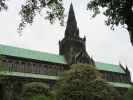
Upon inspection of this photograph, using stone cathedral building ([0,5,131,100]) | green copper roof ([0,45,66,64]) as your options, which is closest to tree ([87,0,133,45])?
stone cathedral building ([0,5,131,100])

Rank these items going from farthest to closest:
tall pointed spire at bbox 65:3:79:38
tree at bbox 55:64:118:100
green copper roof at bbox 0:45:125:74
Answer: tall pointed spire at bbox 65:3:79:38, green copper roof at bbox 0:45:125:74, tree at bbox 55:64:118:100

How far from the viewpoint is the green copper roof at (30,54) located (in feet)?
216

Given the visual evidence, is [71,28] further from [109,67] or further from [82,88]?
[82,88]

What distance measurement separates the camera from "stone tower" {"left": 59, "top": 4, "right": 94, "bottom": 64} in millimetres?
73875

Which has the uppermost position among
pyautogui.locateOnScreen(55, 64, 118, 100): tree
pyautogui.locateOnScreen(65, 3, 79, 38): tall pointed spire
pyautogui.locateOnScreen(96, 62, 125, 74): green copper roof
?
pyautogui.locateOnScreen(65, 3, 79, 38): tall pointed spire

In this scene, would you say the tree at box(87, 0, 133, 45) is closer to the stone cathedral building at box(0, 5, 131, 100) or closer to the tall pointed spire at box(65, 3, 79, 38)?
the stone cathedral building at box(0, 5, 131, 100)

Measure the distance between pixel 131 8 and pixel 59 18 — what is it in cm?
255

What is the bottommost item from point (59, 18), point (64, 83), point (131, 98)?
point (131, 98)

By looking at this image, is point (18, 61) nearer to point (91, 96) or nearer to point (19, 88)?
point (19, 88)

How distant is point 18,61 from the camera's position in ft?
211

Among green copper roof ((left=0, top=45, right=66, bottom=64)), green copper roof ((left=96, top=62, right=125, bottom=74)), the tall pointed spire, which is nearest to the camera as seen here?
green copper roof ((left=0, top=45, right=66, bottom=64))

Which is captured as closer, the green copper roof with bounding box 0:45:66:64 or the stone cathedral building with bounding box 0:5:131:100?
the stone cathedral building with bounding box 0:5:131:100

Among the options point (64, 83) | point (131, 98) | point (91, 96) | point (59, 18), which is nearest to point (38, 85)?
point (64, 83)

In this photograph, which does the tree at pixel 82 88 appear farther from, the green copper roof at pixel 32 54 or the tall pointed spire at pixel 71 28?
the tall pointed spire at pixel 71 28
